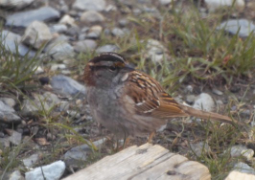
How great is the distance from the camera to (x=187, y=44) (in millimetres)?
5703

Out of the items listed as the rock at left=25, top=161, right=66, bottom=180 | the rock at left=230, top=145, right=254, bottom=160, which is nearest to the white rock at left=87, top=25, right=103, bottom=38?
the rock at left=230, top=145, right=254, bottom=160

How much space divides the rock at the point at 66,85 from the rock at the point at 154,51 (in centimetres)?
82

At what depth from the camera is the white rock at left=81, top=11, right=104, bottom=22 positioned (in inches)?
256

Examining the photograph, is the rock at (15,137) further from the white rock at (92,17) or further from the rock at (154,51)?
the white rock at (92,17)

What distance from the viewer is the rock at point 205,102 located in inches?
201

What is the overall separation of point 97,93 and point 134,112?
337 mm

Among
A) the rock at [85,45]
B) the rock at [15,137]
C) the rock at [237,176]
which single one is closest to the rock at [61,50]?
the rock at [85,45]

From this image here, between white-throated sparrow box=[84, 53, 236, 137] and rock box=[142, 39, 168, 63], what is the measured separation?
960 millimetres

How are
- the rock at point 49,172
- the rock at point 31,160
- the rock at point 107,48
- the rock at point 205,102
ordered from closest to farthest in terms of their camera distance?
1. the rock at point 49,172
2. the rock at point 31,160
3. the rock at point 205,102
4. the rock at point 107,48

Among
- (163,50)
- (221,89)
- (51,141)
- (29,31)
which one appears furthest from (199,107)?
(29,31)

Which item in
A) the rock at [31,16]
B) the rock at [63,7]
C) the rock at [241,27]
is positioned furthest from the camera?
the rock at [63,7]

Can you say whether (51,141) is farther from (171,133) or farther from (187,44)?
(187,44)

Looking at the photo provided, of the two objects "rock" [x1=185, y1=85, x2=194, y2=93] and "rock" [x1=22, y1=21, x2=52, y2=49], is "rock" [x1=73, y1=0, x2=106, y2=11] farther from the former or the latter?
"rock" [x1=185, y1=85, x2=194, y2=93]

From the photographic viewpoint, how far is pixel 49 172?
3795mm
